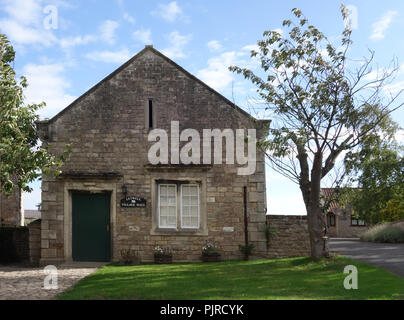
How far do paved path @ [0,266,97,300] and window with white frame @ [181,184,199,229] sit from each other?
11.0 feet

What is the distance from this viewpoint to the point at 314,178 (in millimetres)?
13273

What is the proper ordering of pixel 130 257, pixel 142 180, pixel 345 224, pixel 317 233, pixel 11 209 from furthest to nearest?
→ pixel 345 224 < pixel 11 209 < pixel 142 180 < pixel 130 257 < pixel 317 233

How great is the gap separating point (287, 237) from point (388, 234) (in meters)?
13.0

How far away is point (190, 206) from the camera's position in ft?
49.3

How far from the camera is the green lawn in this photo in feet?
28.8

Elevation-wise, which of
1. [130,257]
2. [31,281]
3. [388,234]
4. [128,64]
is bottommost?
[388,234]

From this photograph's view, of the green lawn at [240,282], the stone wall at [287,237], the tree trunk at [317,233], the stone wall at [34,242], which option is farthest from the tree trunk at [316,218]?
the stone wall at [34,242]

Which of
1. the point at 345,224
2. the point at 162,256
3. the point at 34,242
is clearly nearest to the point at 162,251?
the point at 162,256

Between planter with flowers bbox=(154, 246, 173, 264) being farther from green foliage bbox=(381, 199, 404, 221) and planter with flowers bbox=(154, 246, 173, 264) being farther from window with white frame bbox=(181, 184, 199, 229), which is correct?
green foliage bbox=(381, 199, 404, 221)

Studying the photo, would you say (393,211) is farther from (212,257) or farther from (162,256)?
(162,256)

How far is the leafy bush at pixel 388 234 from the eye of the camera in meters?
24.9

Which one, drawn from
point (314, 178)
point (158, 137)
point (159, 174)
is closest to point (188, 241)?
point (159, 174)

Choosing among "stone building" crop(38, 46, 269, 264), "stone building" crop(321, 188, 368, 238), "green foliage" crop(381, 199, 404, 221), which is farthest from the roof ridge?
"stone building" crop(321, 188, 368, 238)
